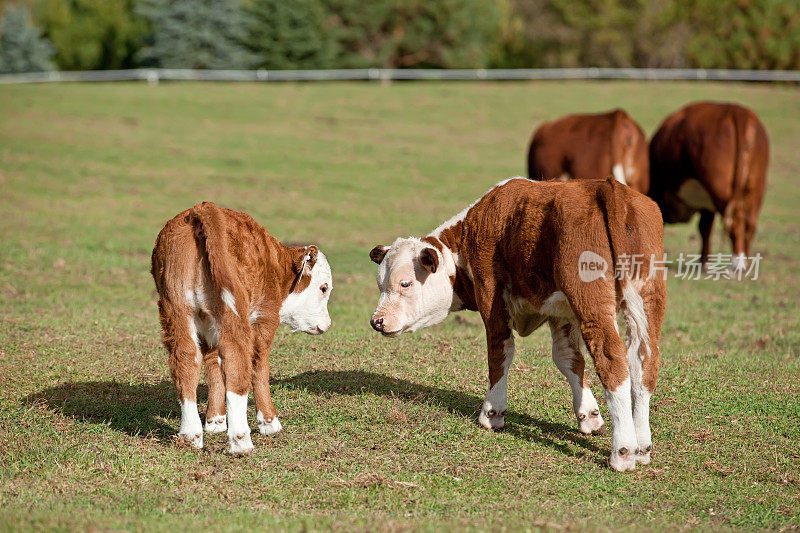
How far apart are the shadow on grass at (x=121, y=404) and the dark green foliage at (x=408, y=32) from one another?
38.2 m

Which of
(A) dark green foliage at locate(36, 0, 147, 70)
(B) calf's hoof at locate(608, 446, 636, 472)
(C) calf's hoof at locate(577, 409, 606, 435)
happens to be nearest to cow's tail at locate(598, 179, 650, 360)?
(B) calf's hoof at locate(608, 446, 636, 472)

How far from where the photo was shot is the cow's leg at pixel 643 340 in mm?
5930

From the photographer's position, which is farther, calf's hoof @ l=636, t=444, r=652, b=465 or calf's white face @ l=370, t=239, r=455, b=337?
calf's white face @ l=370, t=239, r=455, b=337

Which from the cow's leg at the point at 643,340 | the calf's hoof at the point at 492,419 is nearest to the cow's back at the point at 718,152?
the calf's hoof at the point at 492,419

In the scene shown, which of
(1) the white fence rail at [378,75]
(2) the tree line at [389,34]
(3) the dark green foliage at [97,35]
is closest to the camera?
(1) the white fence rail at [378,75]

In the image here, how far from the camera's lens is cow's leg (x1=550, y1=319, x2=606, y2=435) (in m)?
6.78

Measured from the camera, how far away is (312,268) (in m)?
7.02

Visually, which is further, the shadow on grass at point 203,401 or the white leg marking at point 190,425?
the shadow on grass at point 203,401

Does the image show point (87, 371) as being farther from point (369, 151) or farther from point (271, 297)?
point (369, 151)

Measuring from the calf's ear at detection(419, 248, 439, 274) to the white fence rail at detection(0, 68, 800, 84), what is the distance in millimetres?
32433

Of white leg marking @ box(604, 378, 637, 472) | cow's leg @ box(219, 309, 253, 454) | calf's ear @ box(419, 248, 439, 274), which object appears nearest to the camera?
cow's leg @ box(219, 309, 253, 454)

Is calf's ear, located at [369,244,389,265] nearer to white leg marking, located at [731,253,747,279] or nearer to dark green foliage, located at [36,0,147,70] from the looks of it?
white leg marking, located at [731,253,747,279]

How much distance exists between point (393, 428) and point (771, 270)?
10174mm

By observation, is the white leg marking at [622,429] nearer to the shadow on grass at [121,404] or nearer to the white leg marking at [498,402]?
the white leg marking at [498,402]
